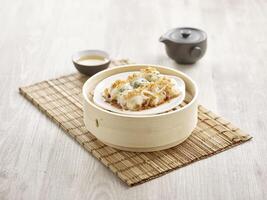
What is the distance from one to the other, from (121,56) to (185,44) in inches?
15.8

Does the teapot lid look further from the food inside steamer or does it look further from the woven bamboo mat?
the food inside steamer

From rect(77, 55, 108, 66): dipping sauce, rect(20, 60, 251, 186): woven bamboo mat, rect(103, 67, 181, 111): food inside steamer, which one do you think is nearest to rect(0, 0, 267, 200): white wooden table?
rect(20, 60, 251, 186): woven bamboo mat

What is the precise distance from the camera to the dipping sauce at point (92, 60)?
3007 mm

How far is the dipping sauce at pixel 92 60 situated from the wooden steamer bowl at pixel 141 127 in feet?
2.09

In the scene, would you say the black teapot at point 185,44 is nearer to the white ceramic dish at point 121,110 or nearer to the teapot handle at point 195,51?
the teapot handle at point 195,51

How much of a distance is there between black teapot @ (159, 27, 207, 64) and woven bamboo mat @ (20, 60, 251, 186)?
487 mm

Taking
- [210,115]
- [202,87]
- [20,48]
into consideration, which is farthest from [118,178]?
[20,48]

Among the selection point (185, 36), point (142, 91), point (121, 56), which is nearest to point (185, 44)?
point (185, 36)

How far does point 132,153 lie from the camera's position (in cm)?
232

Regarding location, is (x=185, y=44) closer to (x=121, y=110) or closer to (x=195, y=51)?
(x=195, y=51)

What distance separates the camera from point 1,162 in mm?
2311

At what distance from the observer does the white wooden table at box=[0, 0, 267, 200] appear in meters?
2.16

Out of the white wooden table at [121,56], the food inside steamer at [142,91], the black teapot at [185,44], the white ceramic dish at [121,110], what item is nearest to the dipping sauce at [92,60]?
the white wooden table at [121,56]

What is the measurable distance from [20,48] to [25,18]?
46cm
